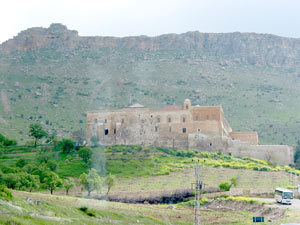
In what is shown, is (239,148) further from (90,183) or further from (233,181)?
(90,183)

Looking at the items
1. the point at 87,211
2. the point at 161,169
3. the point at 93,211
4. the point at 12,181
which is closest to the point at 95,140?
the point at 161,169

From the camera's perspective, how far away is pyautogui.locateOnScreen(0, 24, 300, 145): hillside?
106 meters

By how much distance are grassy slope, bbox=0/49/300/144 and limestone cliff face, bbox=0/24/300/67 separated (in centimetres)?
403

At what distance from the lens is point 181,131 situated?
2859 inches

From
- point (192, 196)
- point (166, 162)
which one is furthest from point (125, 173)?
point (192, 196)

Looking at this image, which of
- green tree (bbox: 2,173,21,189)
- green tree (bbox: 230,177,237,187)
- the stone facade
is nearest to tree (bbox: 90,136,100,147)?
the stone facade

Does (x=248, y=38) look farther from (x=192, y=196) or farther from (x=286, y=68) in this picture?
(x=192, y=196)

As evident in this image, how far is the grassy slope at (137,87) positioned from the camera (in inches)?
4104

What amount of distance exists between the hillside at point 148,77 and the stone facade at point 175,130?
21845 mm

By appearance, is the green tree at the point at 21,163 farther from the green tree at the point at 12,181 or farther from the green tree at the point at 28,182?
the green tree at the point at 12,181

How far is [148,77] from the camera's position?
130 m

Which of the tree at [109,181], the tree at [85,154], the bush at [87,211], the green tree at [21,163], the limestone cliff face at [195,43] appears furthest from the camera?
the limestone cliff face at [195,43]

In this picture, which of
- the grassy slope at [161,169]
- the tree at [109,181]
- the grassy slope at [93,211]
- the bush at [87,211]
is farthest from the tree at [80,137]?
the bush at [87,211]

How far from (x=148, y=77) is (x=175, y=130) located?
58325 mm
